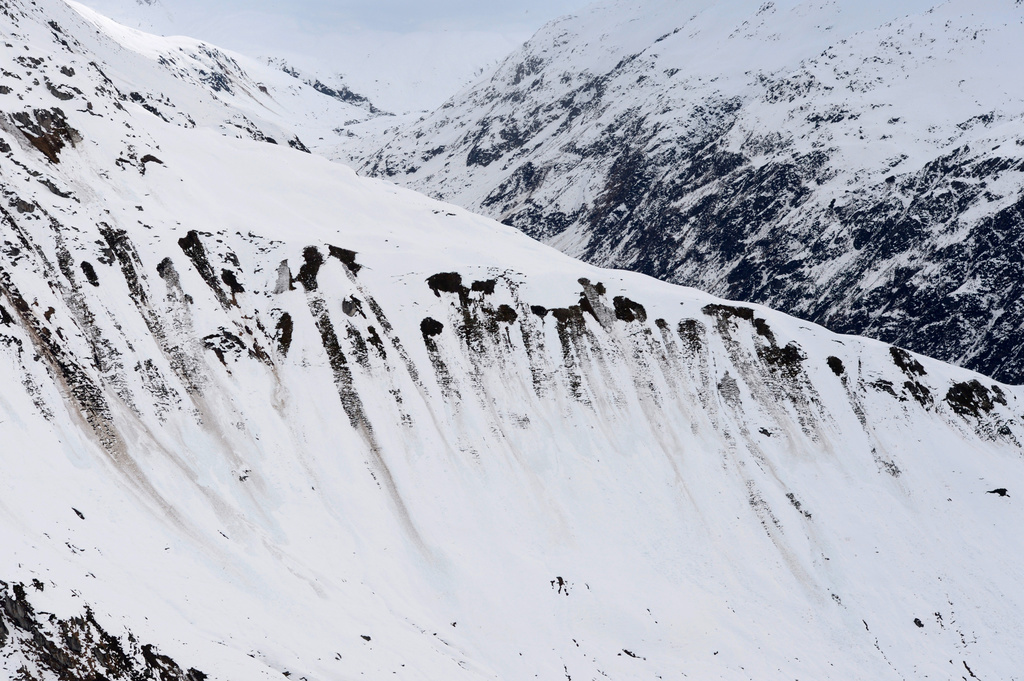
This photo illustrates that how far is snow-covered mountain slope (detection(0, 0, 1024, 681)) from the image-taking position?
41.6 m

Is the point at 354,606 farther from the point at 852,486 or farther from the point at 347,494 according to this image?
the point at 852,486

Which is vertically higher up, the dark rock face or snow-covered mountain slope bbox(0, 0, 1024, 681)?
snow-covered mountain slope bbox(0, 0, 1024, 681)

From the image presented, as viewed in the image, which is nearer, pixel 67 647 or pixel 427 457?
pixel 67 647

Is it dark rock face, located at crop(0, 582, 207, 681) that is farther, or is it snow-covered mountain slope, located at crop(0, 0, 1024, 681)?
snow-covered mountain slope, located at crop(0, 0, 1024, 681)

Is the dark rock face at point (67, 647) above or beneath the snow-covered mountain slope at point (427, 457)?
beneath

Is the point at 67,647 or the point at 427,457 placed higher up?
the point at 427,457

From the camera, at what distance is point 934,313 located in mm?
143000

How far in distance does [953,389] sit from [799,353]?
54.8 feet

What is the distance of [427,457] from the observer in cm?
5816

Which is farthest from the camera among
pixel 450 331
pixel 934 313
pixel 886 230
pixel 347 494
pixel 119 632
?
pixel 886 230

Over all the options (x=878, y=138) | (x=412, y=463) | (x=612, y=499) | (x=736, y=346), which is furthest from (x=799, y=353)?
(x=878, y=138)

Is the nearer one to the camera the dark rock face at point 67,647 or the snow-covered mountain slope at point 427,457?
the dark rock face at point 67,647

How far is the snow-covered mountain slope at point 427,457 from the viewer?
41625 mm

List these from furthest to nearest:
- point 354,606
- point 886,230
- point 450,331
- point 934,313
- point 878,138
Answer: point 878,138, point 886,230, point 934,313, point 450,331, point 354,606
